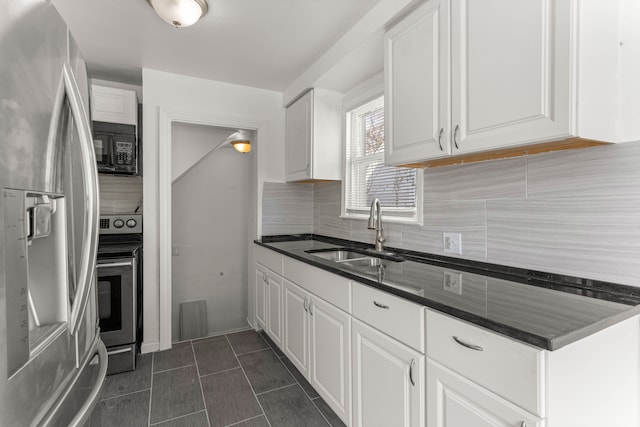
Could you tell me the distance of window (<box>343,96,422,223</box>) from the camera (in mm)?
2152

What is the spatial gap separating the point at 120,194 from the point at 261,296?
1.63 meters

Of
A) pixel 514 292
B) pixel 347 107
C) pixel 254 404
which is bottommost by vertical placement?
pixel 254 404

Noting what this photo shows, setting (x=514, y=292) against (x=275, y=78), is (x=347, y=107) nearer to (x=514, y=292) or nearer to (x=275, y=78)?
(x=275, y=78)

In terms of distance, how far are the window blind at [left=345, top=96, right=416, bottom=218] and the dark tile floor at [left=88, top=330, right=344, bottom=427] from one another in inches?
54.5

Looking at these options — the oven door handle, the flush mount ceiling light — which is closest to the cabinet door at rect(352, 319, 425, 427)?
the oven door handle

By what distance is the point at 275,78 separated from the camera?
2906mm

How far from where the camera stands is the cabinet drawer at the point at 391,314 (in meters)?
1.19

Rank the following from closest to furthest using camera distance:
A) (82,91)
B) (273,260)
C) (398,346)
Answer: (82,91) < (398,346) < (273,260)

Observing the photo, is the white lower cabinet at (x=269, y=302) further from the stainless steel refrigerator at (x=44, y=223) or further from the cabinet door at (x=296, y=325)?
the stainless steel refrigerator at (x=44, y=223)

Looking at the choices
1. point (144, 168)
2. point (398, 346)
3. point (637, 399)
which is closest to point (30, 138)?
point (398, 346)

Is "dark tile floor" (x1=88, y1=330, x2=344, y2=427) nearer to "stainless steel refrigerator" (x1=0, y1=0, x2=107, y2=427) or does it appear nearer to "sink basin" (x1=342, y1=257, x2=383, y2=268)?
"sink basin" (x1=342, y1=257, x2=383, y2=268)

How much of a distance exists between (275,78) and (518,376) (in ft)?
9.20

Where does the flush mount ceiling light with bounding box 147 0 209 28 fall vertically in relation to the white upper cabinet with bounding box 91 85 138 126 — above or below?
above

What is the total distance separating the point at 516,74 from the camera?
1.15m
